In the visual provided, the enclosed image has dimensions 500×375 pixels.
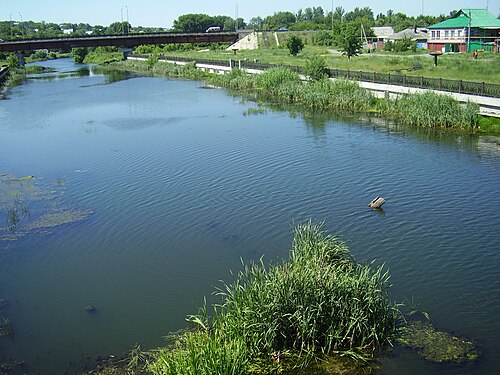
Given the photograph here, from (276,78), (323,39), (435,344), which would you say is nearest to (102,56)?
(323,39)

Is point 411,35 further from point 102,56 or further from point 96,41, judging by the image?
point 102,56

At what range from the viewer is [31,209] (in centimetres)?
1912

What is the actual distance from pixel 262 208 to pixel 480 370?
956 centimetres

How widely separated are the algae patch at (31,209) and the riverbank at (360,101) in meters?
18.9

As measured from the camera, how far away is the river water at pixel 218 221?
11852 mm

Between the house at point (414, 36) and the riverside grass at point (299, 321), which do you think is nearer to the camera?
the riverside grass at point (299, 321)

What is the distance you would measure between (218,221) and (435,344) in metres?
8.47

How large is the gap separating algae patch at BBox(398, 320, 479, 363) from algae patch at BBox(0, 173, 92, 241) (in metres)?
11.5

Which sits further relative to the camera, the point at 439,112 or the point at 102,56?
the point at 102,56

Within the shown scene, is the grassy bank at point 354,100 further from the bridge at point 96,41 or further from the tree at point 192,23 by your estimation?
the tree at point 192,23

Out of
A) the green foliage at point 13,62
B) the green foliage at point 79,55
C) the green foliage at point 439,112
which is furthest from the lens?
the green foliage at point 79,55

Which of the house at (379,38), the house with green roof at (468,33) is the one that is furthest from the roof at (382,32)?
the house with green roof at (468,33)

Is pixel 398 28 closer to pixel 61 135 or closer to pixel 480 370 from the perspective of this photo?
pixel 61 135

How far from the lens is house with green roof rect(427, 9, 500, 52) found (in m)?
65.2
